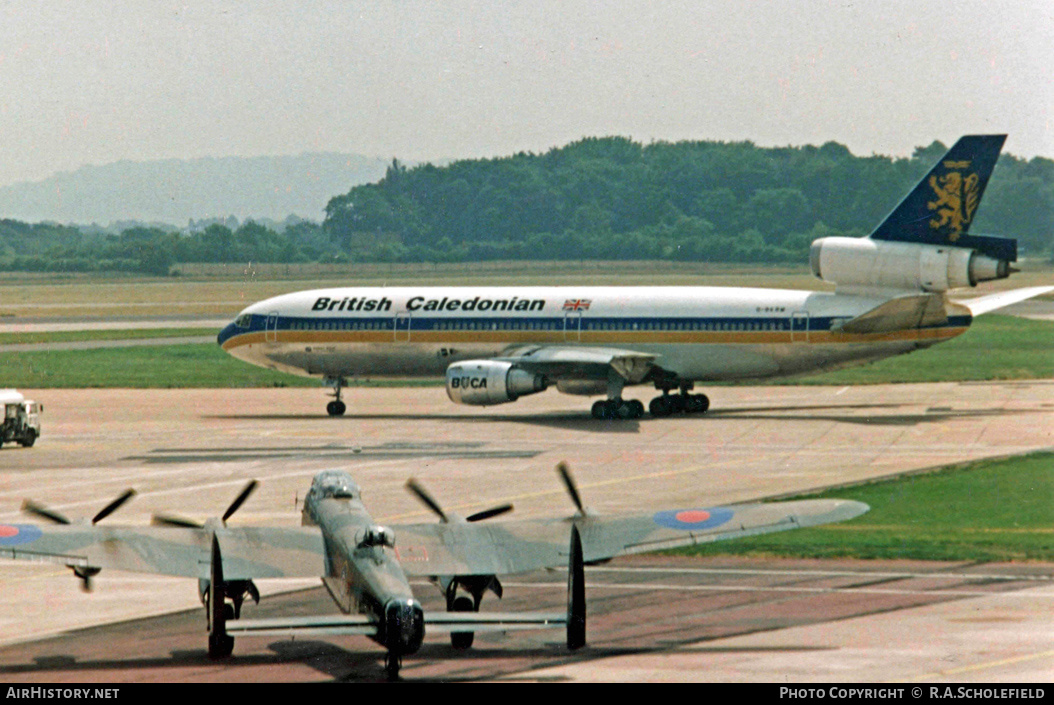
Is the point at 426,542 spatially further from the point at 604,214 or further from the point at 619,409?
the point at 604,214

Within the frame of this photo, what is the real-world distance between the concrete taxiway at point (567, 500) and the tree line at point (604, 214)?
254 ft

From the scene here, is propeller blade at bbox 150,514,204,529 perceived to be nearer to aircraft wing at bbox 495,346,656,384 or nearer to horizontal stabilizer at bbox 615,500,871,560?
horizontal stabilizer at bbox 615,500,871,560

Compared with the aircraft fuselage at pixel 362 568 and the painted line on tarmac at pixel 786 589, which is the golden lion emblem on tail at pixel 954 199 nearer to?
the painted line on tarmac at pixel 786 589

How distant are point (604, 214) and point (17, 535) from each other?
151 metres

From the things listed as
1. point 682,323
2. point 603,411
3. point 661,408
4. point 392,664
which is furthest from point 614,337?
point 392,664

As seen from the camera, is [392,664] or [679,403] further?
[679,403]

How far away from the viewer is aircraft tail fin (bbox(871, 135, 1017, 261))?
6131cm

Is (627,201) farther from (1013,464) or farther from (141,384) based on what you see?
(1013,464)

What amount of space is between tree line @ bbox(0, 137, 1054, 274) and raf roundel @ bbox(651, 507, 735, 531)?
126 m

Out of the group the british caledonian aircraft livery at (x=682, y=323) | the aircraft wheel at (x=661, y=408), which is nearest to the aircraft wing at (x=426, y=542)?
the british caledonian aircraft livery at (x=682, y=323)

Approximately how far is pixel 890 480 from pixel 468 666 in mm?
24385

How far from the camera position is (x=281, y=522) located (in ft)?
128

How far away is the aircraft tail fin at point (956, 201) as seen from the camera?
6131 centimetres

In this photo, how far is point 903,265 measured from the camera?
62.4 m
